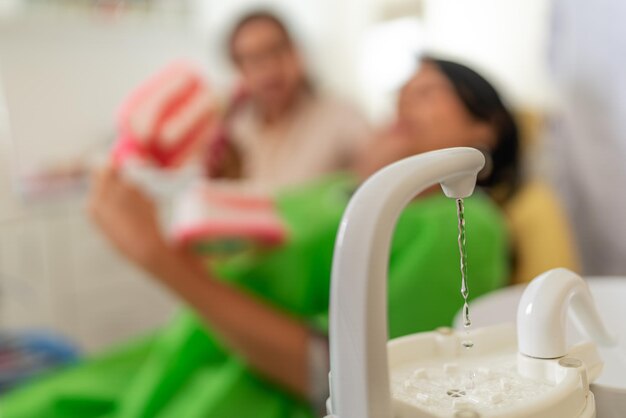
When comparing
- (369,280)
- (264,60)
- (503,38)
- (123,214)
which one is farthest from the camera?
(264,60)

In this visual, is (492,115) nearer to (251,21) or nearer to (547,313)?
(547,313)

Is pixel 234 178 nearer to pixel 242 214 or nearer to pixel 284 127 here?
pixel 284 127

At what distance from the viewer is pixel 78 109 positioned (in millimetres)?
1580

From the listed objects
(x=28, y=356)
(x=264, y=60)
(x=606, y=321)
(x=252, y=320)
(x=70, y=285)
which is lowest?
(x=70, y=285)

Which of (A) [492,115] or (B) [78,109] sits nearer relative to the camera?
(A) [492,115]

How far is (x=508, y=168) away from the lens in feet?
1.55

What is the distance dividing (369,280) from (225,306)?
1.42 feet

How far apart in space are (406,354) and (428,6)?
1.47 feet

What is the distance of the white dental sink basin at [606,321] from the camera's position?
21 centimetres

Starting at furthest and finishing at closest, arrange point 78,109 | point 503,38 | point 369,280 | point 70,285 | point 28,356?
point 78,109 → point 70,285 → point 28,356 → point 503,38 → point 369,280

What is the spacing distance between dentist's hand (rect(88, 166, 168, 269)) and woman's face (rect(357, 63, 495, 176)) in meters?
0.30

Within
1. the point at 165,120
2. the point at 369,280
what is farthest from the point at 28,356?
the point at 369,280

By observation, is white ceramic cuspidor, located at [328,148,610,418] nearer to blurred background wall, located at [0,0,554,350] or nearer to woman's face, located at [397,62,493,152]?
woman's face, located at [397,62,493,152]

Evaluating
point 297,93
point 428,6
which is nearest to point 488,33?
point 428,6
